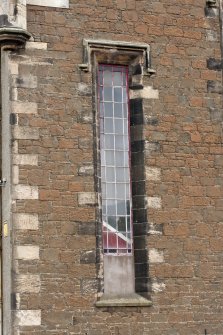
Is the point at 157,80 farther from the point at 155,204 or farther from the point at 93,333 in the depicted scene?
the point at 93,333

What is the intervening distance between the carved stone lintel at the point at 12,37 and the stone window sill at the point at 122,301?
4.61 m

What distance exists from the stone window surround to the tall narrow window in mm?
161

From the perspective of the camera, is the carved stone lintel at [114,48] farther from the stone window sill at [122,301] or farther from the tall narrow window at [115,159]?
the stone window sill at [122,301]

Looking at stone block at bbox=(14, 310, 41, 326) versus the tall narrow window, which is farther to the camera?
the tall narrow window

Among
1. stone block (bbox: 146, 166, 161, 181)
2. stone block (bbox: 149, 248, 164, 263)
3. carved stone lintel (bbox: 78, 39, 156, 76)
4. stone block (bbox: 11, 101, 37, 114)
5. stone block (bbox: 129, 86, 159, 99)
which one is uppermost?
carved stone lintel (bbox: 78, 39, 156, 76)

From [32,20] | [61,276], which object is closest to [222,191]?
[61,276]

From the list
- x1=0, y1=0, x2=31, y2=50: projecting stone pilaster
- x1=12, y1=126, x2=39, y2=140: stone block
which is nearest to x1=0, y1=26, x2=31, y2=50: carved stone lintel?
x1=0, y1=0, x2=31, y2=50: projecting stone pilaster

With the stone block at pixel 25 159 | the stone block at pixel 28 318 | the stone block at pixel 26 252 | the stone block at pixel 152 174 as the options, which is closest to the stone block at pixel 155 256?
the stone block at pixel 152 174

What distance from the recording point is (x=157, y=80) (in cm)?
1719

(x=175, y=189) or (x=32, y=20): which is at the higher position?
(x=32, y=20)

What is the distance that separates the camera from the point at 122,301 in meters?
16.2

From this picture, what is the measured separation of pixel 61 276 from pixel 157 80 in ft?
13.2

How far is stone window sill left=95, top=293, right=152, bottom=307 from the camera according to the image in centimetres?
1603

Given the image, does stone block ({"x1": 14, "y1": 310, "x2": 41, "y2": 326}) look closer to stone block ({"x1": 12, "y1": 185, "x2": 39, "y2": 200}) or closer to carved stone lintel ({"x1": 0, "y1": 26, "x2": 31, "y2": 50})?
stone block ({"x1": 12, "y1": 185, "x2": 39, "y2": 200})
